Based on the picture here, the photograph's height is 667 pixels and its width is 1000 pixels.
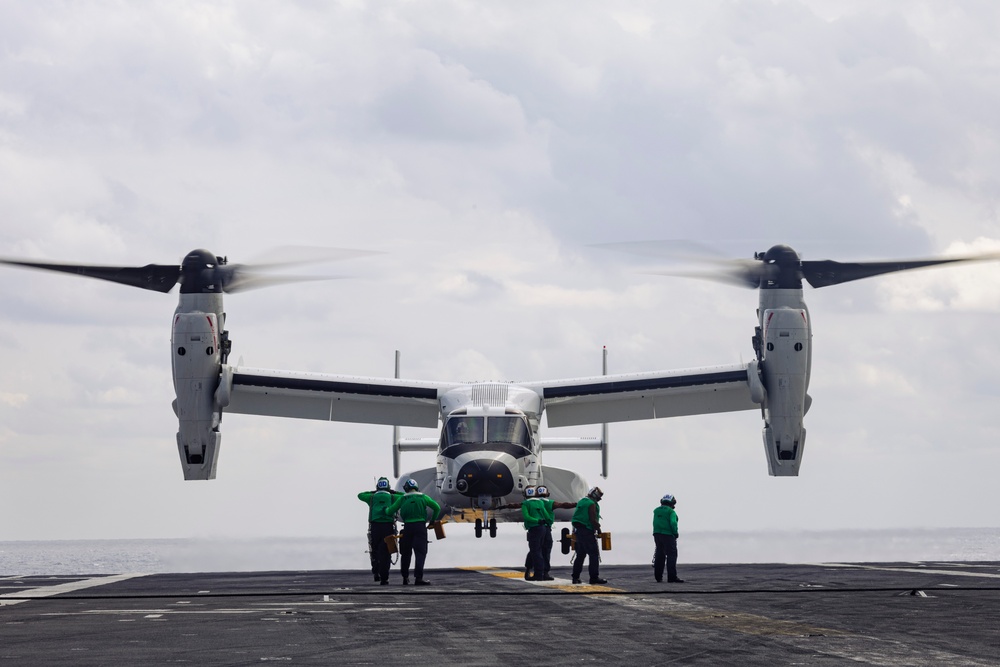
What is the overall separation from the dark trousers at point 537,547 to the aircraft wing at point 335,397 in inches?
383

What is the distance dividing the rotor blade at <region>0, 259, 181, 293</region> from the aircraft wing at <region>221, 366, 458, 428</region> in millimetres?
2549

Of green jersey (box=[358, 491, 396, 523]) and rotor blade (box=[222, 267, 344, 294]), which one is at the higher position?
rotor blade (box=[222, 267, 344, 294])

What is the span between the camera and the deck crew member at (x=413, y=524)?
20625 mm

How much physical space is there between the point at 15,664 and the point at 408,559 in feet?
36.9

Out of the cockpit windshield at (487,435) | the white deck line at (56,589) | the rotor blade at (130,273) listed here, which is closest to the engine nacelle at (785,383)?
the cockpit windshield at (487,435)

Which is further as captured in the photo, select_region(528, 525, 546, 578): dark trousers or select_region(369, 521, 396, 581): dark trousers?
select_region(528, 525, 546, 578): dark trousers

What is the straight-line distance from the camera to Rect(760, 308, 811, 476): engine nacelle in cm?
2789

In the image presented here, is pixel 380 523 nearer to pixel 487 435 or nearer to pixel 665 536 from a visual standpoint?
pixel 665 536

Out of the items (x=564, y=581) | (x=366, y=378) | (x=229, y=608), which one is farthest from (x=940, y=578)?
(x=366, y=378)

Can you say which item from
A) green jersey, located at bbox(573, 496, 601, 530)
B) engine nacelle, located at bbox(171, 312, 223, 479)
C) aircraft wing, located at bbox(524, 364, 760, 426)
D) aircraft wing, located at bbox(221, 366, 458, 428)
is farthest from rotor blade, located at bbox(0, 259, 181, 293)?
green jersey, located at bbox(573, 496, 601, 530)

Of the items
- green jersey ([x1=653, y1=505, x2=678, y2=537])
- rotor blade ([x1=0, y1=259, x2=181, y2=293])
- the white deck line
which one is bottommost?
the white deck line

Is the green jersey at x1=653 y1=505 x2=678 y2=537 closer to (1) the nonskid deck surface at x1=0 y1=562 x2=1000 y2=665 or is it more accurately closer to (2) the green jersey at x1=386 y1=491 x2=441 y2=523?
(1) the nonskid deck surface at x1=0 y1=562 x2=1000 y2=665

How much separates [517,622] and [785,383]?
52.3 feet

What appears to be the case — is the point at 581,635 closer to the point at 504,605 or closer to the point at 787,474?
the point at 504,605
